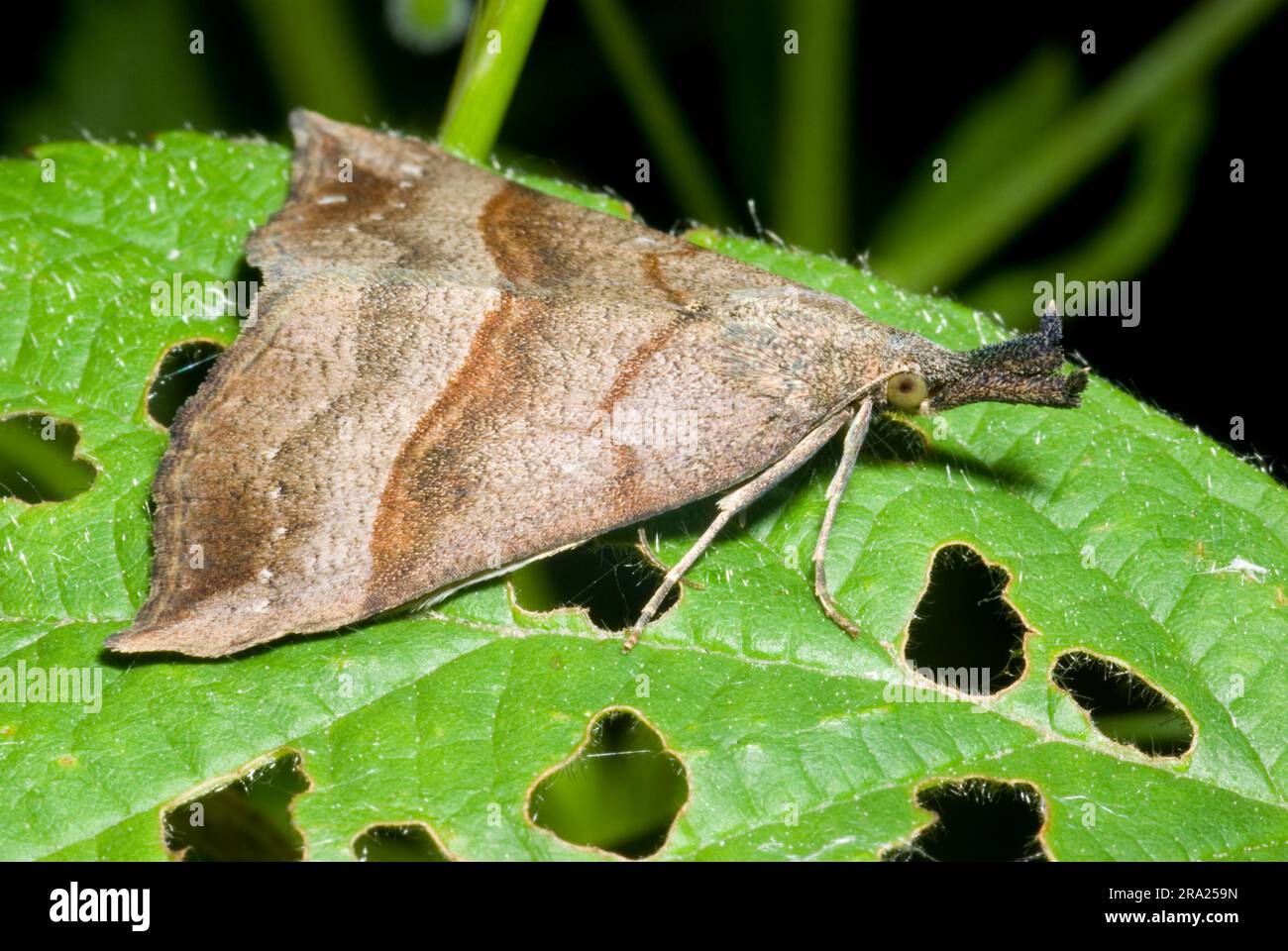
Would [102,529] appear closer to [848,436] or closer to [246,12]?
[848,436]

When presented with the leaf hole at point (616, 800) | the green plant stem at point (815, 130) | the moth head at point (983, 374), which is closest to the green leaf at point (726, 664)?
the moth head at point (983, 374)

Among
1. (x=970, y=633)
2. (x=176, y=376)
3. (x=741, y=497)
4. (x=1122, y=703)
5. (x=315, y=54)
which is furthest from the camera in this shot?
(x=315, y=54)

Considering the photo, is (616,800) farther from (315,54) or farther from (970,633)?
(315,54)

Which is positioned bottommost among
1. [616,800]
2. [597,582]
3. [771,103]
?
[616,800]

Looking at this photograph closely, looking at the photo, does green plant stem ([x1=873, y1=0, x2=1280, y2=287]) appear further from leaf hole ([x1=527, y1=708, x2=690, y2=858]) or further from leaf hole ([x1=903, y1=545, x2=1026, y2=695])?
leaf hole ([x1=527, y1=708, x2=690, y2=858])

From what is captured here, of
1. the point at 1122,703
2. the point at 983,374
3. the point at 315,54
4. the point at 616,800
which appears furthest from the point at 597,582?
the point at 315,54

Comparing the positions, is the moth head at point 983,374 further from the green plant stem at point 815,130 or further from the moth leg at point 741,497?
the green plant stem at point 815,130

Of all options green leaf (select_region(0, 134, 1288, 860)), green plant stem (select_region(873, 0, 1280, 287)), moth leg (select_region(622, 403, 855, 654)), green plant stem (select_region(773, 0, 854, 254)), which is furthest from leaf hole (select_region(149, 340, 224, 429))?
green plant stem (select_region(873, 0, 1280, 287))

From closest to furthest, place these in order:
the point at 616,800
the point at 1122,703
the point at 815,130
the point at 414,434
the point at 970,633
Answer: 1. the point at 1122,703
2. the point at 414,434
3. the point at 970,633
4. the point at 616,800
5. the point at 815,130
